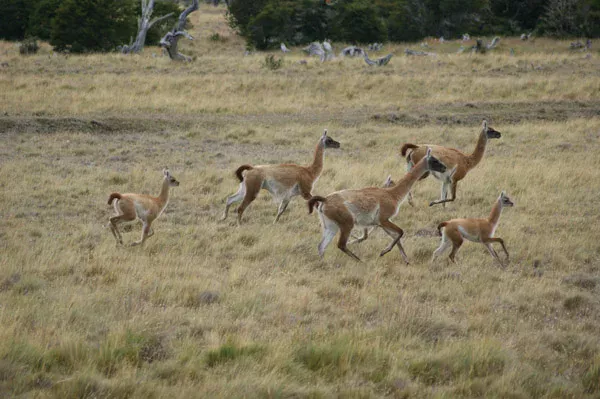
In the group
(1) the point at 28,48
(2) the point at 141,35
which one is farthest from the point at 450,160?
(2) the point at 141,35

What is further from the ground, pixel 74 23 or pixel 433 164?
pixel 74 23

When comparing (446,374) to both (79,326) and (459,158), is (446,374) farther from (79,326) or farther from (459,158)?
(459,158)

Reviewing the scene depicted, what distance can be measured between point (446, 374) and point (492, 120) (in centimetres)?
1555

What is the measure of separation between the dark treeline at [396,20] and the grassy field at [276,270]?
20.6 metres

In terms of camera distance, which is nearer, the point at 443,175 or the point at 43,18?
the point at 443,175

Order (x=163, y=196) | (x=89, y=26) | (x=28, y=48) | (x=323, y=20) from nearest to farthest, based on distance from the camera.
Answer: (x=163, y=196) → (x=28, y=48) → (x=89, y=26) → (x=323, y=20)

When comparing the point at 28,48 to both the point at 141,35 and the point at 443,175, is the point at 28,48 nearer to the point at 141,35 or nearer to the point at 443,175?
the point at 141,35

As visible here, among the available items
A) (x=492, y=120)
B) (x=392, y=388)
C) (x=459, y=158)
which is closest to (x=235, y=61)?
(x=492, y=120)

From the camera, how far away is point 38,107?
783 inches

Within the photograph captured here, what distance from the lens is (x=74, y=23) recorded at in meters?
33.5

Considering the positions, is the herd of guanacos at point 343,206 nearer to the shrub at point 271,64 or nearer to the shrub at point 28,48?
the shrub at point 271,64

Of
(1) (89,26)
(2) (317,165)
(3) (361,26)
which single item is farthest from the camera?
(3) (361,26)

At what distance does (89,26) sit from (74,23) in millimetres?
692

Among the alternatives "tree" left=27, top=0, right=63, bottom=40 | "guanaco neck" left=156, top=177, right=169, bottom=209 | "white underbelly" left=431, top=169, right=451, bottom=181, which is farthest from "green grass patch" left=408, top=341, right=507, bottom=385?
"tree" left=27, top=0, right=63, bottom=40
